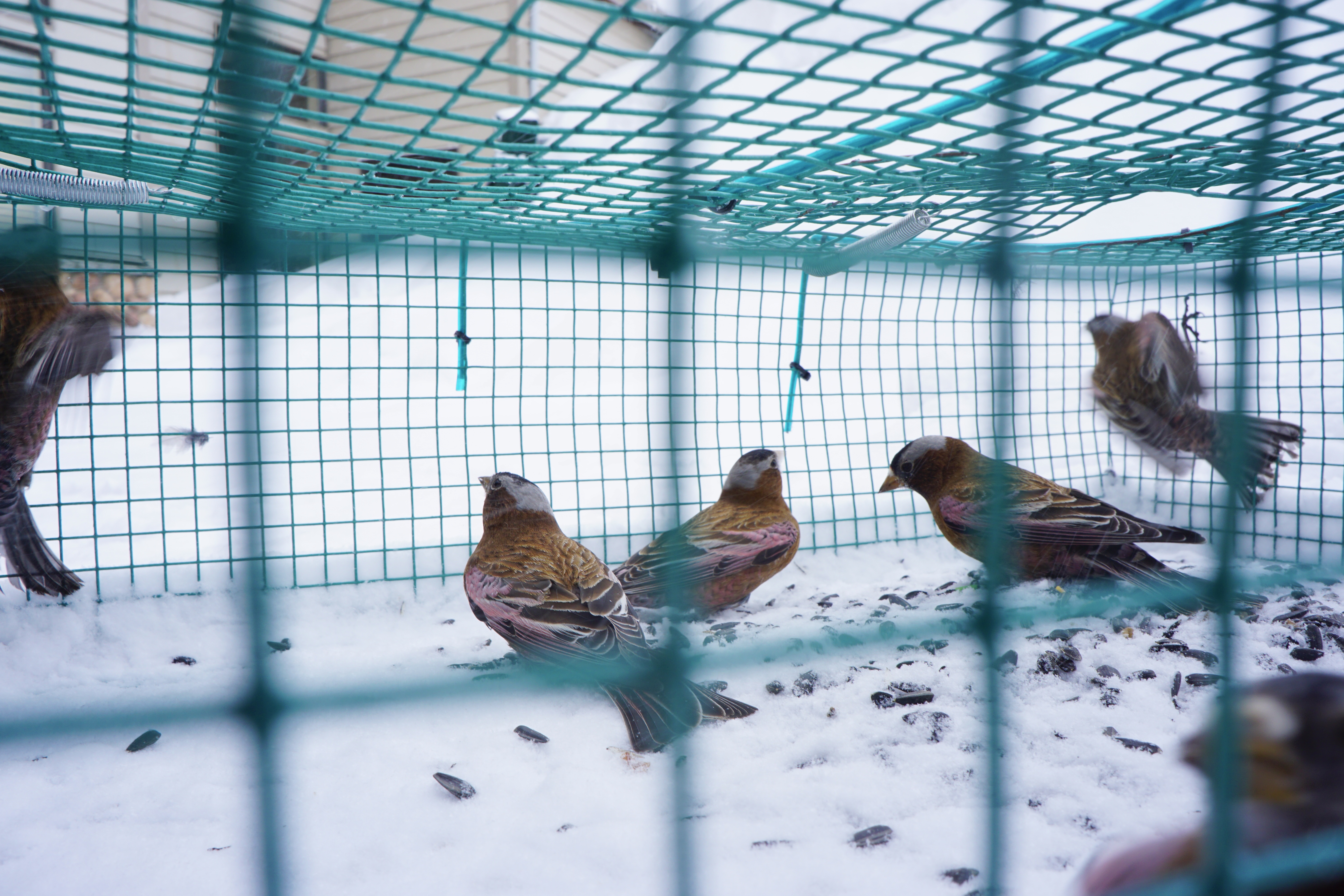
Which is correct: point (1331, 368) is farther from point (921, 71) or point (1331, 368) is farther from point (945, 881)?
point (945, 881)

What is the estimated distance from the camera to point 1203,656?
2.26m

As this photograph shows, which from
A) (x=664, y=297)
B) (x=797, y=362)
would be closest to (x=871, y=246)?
(x=797, y=362)

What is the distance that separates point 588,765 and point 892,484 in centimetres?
187

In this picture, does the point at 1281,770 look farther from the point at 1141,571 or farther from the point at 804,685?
the point at 1141,571

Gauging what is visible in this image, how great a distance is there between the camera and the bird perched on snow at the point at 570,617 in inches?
77.9

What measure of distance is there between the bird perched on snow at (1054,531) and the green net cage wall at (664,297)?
0.49 feet

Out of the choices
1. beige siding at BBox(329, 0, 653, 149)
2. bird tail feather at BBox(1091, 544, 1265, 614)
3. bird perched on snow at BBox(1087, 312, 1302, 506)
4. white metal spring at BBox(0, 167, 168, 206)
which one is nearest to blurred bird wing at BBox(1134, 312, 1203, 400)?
bird perched on snow at BBox(1087, 312, 1302, 506)

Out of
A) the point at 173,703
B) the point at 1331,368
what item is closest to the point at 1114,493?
the point at 1331,368

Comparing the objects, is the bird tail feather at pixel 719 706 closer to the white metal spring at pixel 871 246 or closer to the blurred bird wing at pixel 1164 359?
the white metal spring at pixel 871 246

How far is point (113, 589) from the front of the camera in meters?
2.86

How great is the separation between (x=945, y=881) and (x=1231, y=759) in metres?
0.88

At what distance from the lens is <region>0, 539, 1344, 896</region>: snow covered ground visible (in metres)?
1.41

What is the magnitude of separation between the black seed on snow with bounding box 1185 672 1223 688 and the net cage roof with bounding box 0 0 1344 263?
124 centimetres

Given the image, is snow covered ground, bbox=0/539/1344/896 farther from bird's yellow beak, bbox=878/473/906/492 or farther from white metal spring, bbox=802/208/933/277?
white metal spring, bbox=802/208/933/277
